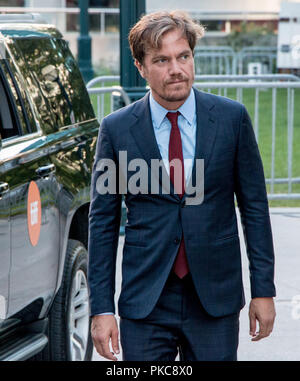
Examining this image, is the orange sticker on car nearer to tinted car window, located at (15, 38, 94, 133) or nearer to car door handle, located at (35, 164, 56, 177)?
car door handle, located at (35, 164, 56, 177)

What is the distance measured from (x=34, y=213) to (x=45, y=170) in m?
0.33

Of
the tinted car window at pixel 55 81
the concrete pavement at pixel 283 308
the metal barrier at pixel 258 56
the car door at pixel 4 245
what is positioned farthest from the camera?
the metal barrier at pixel 258 56

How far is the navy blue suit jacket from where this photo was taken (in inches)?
133

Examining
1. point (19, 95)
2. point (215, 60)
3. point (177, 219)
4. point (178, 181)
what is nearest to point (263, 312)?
point (177, 219)

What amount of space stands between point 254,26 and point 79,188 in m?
26.4

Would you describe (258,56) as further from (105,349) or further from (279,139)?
(105,349)

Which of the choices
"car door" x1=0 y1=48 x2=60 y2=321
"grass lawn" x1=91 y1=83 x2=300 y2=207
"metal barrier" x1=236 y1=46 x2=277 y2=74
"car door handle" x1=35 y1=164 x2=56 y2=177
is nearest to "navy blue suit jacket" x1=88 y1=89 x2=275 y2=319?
"car door" x1=0 y1=48 x2=60 y2=321

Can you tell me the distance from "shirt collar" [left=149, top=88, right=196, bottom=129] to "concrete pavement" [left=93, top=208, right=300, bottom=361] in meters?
2.59

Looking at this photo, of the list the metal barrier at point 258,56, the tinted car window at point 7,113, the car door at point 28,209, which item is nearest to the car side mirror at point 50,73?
the car door at point 28,209

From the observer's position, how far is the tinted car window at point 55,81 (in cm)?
516

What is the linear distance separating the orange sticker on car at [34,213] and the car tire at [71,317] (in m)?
0.54

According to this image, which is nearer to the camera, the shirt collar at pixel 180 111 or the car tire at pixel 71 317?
the shirt collar at pixel 180 111

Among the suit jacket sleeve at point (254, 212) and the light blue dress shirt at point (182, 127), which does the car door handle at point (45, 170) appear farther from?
the suit jacket sleeve at point (254, 212)
